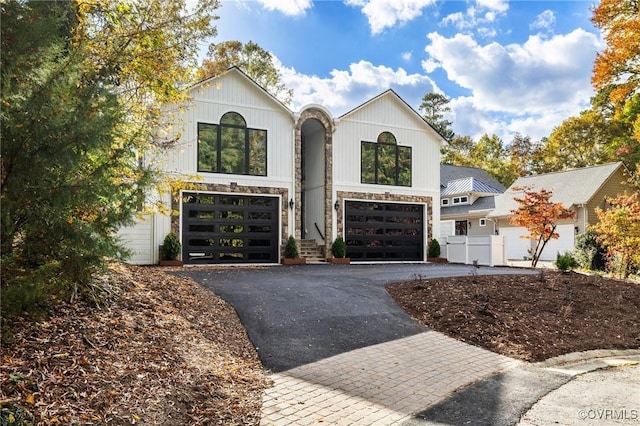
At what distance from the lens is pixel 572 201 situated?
22.5m

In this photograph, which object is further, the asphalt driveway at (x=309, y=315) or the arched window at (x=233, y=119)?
the arched window at (x=233, y=119)

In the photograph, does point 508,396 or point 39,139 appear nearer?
point 39,139

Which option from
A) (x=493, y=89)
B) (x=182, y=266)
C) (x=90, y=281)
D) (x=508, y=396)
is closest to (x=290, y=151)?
(x=182, y=266)

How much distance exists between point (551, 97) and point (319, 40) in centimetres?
1155

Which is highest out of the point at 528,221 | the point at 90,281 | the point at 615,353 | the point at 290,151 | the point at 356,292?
the point at 290,151

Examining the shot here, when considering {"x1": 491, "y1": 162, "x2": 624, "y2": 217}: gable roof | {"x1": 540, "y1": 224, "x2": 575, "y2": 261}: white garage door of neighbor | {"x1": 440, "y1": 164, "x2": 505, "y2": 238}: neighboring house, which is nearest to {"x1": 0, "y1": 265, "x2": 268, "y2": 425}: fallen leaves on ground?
{"x1": 491, "y1": 162, "x2": 624, "y2": 217}: gable roof

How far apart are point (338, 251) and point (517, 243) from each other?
13.7m

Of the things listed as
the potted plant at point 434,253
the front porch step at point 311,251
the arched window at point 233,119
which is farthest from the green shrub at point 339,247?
the arched window at point 233,119

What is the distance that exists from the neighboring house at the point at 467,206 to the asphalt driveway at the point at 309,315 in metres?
18.6

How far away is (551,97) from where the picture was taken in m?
18.8

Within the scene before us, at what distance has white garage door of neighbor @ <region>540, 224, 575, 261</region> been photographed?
22.4 meters

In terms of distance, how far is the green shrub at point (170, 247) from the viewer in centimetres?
1336

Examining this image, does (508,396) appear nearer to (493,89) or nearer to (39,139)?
(39,139)

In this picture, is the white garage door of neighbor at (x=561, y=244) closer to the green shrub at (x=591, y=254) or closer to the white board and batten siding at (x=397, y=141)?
the green shrub at (x=591, y=254)
